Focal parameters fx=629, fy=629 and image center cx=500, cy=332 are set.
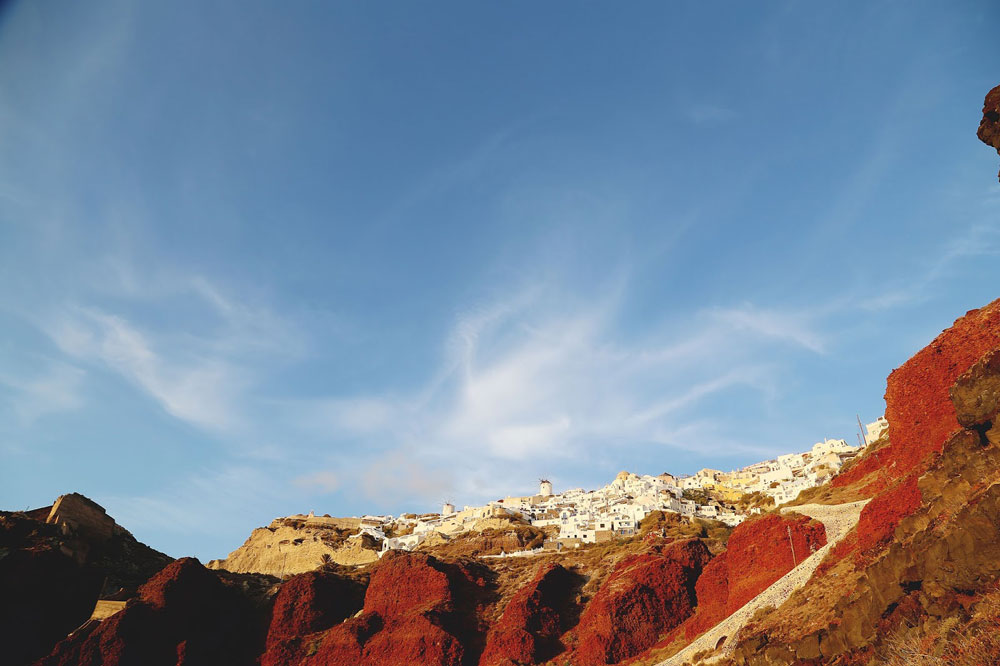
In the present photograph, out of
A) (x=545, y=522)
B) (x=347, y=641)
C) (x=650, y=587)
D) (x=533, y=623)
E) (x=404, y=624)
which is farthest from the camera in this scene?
(x=545, y=522)

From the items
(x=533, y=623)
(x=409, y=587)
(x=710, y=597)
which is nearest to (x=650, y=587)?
(x=710, y=597)

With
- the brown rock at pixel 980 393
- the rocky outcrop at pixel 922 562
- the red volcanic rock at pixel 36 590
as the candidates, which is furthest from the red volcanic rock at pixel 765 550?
the red volcanic rock at pixel 36 590

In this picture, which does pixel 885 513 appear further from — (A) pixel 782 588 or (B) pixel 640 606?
(B) pixel 640 606

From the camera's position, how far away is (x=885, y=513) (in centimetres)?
2805

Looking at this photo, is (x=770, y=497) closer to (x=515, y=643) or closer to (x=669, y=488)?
(x=669, y=488)

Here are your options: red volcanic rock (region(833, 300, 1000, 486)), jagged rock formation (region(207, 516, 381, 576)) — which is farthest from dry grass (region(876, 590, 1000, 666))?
jagged rock formation (region(207, 516, 381, 576))

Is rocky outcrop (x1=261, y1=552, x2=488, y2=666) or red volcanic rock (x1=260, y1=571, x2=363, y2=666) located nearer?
rocky outcrop (x1=261, y1=552, x2=488, y2=666)

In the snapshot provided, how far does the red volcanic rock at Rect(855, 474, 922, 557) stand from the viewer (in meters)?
26.7

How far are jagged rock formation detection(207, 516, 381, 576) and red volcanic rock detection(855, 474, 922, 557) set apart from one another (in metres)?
67.3

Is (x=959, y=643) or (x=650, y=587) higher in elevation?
(x=650, y=587)

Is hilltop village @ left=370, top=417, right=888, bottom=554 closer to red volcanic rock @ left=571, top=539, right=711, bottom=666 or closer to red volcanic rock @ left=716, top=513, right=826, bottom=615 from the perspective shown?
red volcanic rock @ left=571, top=539, right=711, bottom=666

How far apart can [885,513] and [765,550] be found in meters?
9.10

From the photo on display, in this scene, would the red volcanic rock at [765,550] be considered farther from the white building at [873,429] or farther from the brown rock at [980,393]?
the white building at [873,429]

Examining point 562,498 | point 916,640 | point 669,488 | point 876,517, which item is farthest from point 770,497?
point 916,640
